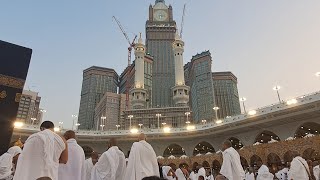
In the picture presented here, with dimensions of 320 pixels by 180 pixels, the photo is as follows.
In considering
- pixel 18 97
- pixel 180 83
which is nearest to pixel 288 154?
pixel 18 97

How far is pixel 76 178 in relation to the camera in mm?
6492

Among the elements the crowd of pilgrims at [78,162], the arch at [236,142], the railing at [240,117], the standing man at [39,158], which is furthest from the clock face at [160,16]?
the standing man at [39,158]

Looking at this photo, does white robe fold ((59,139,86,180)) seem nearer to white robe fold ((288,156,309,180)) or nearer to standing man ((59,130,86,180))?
standing man ((59,130,86,180))

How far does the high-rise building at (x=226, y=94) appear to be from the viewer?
143 meters

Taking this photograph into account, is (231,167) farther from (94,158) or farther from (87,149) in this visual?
(87,149)

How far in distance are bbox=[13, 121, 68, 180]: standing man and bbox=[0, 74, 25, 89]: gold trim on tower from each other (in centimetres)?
492

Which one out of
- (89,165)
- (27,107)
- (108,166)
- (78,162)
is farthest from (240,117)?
(27,107)

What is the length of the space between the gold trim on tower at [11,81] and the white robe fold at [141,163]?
463cm

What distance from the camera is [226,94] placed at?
147500 mm

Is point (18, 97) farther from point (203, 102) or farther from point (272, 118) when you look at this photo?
point (203, 102)

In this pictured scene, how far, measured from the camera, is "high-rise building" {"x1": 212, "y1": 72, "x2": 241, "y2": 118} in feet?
469

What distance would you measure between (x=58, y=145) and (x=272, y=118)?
33.2 m

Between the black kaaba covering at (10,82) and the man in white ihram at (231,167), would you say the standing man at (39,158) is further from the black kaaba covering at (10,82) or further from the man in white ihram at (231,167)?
the man in white ihram at (231,167)

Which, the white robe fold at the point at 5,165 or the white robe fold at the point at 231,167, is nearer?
the white robe fold at the point at 5,165
